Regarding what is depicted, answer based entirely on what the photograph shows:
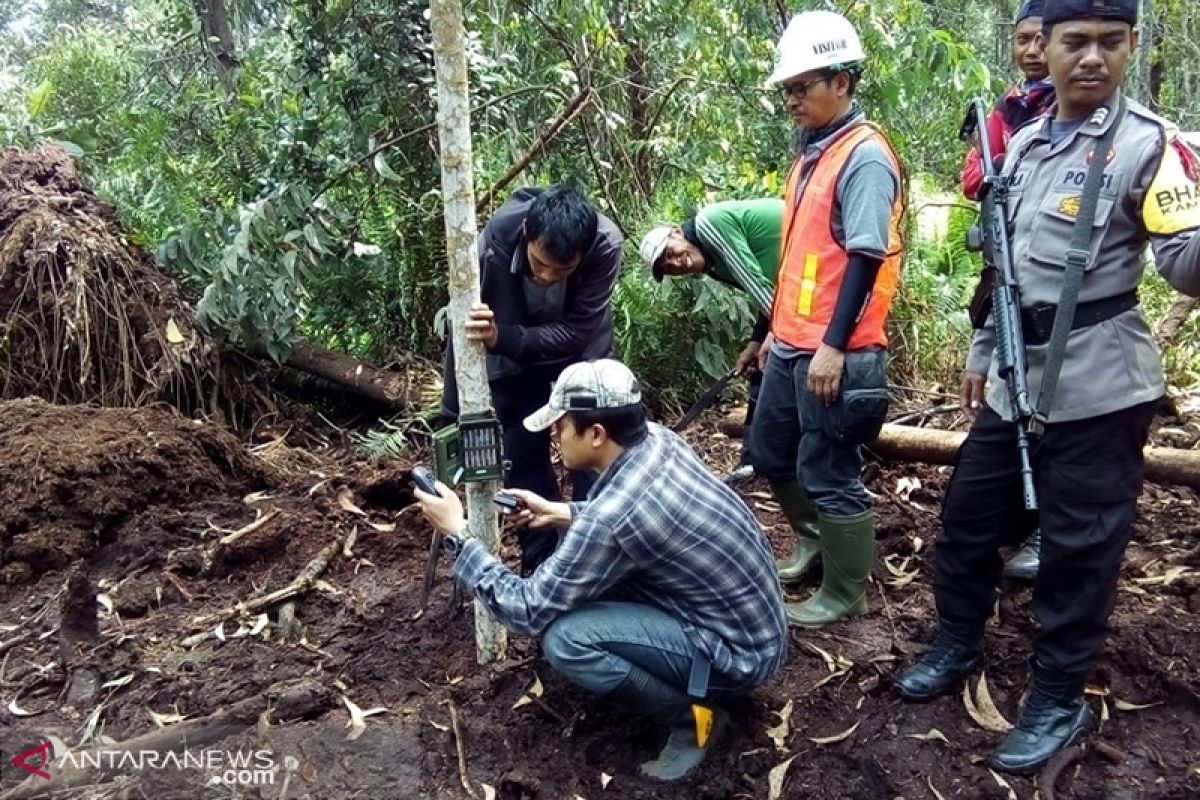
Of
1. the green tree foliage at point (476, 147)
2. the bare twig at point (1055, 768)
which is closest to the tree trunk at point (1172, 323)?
the green tree foliage at point (476, 147)

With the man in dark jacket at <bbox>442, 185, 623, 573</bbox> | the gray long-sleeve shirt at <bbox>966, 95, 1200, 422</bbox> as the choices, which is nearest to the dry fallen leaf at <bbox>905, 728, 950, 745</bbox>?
the gray long-sleeve shirt at <bbox>966, 95, 1200, 422</bbox>

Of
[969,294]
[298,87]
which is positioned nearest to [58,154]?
[298,87]

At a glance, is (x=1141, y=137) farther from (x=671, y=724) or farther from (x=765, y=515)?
(x=765, y=515)

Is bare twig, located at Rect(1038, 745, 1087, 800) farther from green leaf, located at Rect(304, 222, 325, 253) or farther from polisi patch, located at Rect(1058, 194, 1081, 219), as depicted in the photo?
green leaf, located at Rect(304, 222, 325, 253)

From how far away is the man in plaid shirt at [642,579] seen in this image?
273cm

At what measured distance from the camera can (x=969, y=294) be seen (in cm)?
730

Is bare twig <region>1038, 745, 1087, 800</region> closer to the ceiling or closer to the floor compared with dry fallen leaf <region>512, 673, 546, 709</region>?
closer to the floor

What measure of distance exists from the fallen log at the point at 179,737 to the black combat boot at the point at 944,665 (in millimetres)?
1947

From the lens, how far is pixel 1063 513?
8.97 ft

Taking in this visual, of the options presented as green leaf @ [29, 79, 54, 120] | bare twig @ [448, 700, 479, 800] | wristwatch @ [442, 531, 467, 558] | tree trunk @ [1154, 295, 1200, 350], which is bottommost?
bare twig @ [448, 700, 479, 800]

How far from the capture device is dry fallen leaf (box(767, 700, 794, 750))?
10.2 feet

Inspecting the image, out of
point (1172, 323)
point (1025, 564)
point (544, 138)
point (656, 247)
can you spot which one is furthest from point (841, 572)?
point (1172, 323)

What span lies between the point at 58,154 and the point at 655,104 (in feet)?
13.4

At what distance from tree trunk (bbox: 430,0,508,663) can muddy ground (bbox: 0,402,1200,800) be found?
0.76 metres
